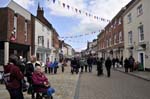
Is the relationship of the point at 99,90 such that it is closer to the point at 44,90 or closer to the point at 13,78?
the point at 44,90

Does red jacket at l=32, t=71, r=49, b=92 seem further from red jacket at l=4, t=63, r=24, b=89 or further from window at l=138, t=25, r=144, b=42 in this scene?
window at l=138, t=25, r=144, b=42

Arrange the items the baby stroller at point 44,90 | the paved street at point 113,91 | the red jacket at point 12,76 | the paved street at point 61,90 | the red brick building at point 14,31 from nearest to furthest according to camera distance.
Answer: the red jacket at point 12,76 < the baby stroller at point 44,90 < the paved street at point 61,90 < the paved street at point 113,91 < the red brick building at point 14,31

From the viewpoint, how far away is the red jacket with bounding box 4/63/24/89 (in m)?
7.22

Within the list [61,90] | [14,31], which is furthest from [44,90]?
[14,31]

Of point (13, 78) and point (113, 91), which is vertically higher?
point (13, 78)

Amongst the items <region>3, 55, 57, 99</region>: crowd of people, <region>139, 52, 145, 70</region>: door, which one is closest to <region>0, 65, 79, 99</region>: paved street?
<region>3, 55, 57, 99</region>: crowd of people

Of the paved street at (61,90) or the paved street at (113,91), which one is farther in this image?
the paved street at (113,91)

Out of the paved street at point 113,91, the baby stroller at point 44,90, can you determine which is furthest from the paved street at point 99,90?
the baby stroller at point 44,90

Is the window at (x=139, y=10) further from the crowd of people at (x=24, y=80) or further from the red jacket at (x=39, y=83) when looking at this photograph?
the red jacket at (x=39, y=83)

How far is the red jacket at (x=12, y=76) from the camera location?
722 cm

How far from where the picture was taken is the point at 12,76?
7.25 metres

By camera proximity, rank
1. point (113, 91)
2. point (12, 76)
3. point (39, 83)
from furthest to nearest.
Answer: point (113, 91), point (39, 83), point (12, 76)

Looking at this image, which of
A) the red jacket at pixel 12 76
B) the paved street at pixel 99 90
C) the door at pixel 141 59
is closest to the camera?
the red jacket at pixel 12 76

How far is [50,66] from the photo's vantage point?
86.7 ft
